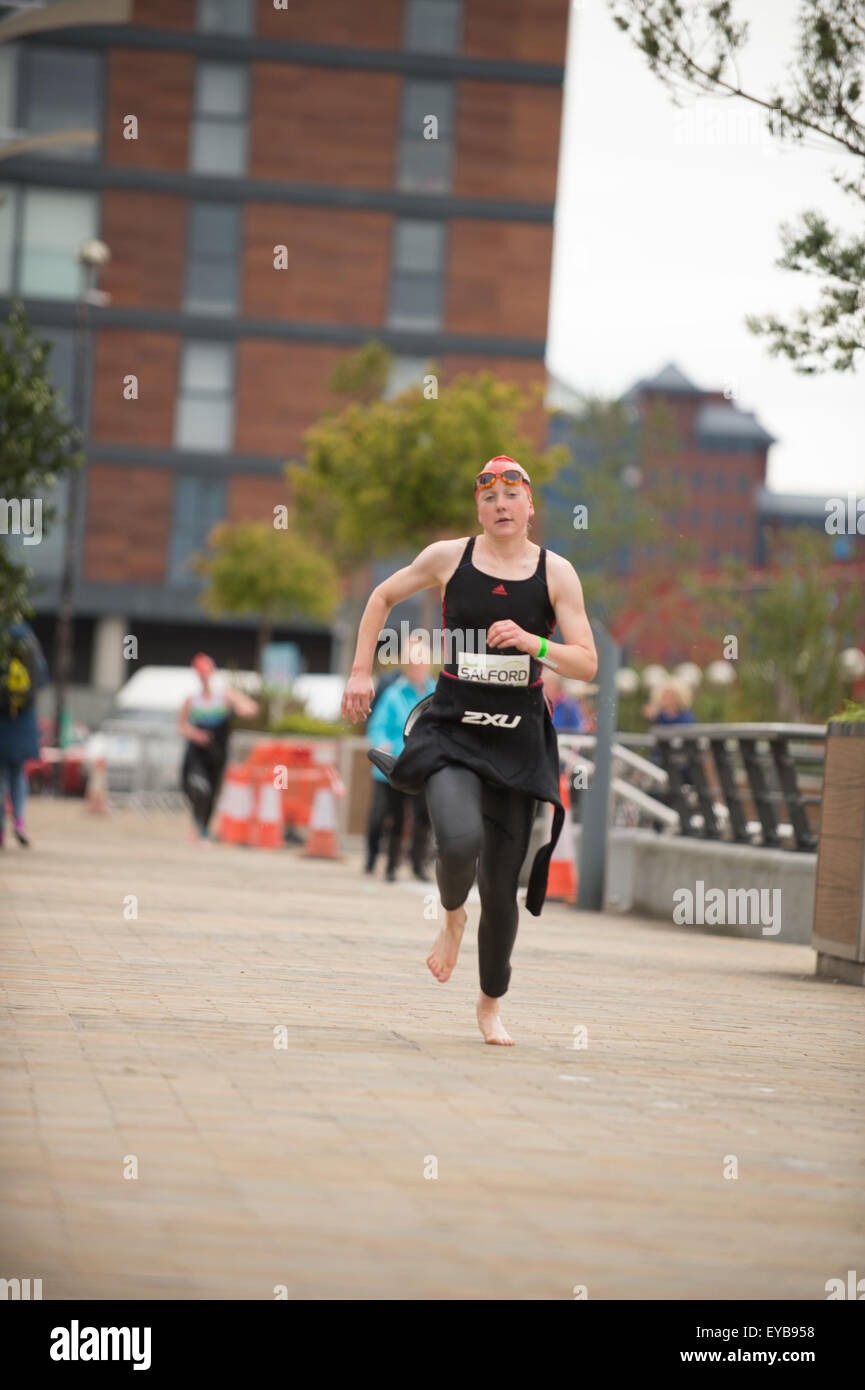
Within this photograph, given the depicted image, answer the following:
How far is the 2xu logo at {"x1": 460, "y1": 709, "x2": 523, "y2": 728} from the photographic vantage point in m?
6.84

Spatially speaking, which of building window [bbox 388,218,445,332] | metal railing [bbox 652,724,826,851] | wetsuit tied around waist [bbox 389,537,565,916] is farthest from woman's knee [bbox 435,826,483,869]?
building window [bbox 388,218,445,332]

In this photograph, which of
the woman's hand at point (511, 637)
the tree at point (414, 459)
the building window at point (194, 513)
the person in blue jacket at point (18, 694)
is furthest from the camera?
the building window at point (194, 513)

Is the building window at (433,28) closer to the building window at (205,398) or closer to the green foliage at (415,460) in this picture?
the building window at (205,398)

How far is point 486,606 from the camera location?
6809 millimetres

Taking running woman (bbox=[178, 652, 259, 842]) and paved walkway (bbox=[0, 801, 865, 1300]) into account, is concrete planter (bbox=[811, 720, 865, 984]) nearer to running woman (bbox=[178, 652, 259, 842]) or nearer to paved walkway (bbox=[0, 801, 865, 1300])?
paved walkway (bbox=[0, 801, 865, 1300])

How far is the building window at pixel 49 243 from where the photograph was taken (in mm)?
51656

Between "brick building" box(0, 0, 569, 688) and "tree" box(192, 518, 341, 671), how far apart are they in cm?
738

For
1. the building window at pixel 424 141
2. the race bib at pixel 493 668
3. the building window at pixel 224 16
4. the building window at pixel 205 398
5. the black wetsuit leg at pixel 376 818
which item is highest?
the building window at pixel 224 16

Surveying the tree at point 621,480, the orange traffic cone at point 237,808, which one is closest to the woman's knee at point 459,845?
the orange traffic cone at point 237,808

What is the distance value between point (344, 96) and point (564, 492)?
2199 centimetres

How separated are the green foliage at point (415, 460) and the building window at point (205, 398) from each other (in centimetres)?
2153

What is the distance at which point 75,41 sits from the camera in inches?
2030

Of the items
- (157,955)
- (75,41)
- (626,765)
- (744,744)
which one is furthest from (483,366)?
(157,955)
